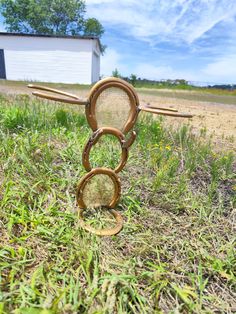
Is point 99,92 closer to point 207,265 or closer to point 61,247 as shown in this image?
point 61,247

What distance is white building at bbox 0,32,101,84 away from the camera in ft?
50.9

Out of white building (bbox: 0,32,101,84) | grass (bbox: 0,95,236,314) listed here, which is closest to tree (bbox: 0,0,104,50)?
white building (bbox: 0,32,101,84)

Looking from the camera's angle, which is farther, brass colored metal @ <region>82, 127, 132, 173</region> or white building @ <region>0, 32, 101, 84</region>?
white building @ <region>0, 32, 101, 84</region>

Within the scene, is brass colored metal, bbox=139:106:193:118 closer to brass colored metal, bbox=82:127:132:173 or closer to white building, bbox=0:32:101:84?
brass colored metal, bbox=82:127:132:173

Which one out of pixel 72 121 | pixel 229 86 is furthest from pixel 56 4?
pixel 72 121

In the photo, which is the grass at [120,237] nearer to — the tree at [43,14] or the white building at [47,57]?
the white building at [47,57]

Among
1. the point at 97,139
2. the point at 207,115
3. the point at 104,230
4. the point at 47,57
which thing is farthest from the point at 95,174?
the point at 47,57

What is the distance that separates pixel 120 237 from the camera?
1.53 m

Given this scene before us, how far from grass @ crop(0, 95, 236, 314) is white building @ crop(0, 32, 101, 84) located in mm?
14500

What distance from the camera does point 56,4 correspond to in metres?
30.2

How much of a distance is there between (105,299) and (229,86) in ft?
88.7

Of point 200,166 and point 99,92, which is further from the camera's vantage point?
point 200,166

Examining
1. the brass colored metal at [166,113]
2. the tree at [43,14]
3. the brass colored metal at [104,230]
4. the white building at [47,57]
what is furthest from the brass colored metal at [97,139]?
the tree at [43,14]

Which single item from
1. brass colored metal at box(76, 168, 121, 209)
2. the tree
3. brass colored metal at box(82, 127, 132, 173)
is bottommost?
brass colored metal at box(76, 168, 121, 209)
